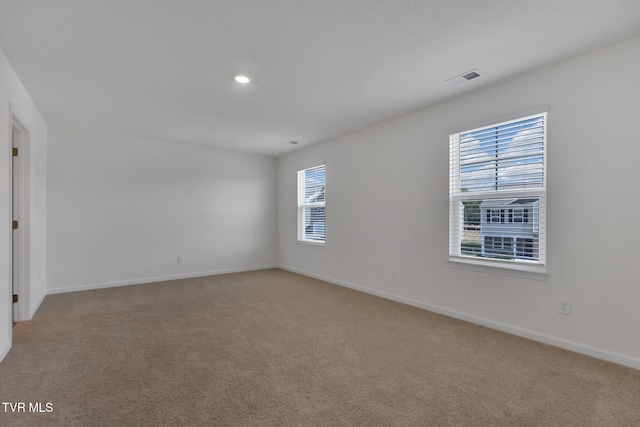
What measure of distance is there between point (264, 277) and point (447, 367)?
3936mm

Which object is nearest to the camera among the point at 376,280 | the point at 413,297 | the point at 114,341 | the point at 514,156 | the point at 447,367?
the point at 447,367

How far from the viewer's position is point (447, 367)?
2.32 metres

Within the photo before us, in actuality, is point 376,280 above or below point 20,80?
below

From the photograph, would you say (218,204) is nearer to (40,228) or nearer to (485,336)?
(40,228)

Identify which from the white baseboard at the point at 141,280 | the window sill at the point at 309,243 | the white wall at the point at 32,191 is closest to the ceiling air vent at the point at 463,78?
the window sill at the point at 309,243

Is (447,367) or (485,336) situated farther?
(485,336)

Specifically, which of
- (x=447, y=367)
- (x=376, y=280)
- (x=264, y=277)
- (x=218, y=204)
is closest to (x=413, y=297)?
(x=376, y=280)

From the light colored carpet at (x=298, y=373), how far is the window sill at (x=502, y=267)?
0.60 metres

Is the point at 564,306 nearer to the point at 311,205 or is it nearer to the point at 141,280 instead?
the point at 311,205

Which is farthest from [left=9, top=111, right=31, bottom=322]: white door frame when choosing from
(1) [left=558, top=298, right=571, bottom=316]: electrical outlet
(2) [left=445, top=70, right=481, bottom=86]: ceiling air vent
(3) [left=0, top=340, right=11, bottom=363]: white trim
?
(1) [left=558, top=298, right=571, bottom=316]: electrical outlet

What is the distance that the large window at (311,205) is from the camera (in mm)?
5663

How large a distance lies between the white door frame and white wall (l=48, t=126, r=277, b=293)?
1224 mm

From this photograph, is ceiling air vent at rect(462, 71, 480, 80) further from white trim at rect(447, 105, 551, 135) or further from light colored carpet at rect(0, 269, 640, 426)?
light colored carpet at rect(0, 269, 640, 426)

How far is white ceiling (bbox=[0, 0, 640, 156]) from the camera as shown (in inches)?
78.5
